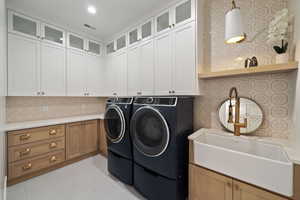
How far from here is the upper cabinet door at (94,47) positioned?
3.10 meters

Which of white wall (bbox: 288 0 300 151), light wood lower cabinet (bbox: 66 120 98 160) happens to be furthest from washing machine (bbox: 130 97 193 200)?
light wood lower cabinet (bbox: 66 120 98 160)

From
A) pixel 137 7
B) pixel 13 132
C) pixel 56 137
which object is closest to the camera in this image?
pixel 13 132

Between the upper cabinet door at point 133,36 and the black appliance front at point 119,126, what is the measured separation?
1247 millimetres

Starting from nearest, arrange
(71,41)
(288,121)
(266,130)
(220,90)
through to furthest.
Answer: (288,121) < (266,130) < (220,90) < (71,41)

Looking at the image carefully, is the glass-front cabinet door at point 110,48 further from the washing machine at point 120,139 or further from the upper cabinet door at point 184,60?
the upper cabinet door at point 184,60

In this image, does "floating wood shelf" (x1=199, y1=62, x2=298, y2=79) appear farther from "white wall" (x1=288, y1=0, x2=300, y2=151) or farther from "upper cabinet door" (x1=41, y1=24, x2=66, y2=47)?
"upper cabinet door" (x1=41, y1=24, x2=66, y2=47)

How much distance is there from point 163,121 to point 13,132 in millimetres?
2271

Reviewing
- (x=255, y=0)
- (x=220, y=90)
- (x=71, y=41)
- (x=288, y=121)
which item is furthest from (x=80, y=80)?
(x=288, y=121)

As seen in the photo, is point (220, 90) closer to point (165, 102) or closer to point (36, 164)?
point (165, 102)

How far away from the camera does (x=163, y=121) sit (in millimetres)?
1510

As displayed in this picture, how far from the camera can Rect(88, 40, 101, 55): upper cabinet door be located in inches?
122

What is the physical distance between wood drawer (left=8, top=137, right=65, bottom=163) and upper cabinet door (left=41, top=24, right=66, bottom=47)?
191cm

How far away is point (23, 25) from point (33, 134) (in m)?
1.87

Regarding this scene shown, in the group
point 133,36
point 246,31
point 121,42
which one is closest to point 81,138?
point 121,42
